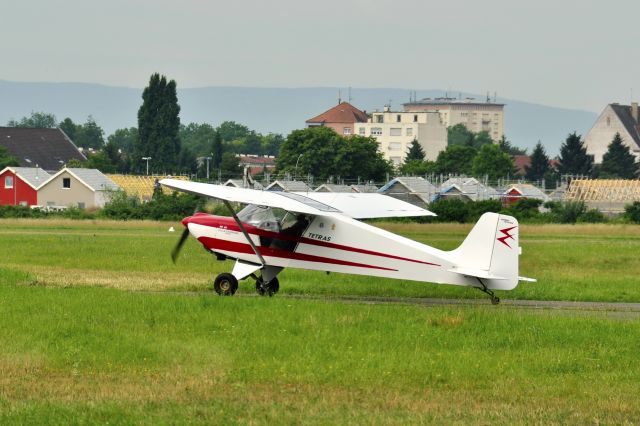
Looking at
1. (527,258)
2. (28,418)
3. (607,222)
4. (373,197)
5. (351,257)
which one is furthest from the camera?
(607,222)

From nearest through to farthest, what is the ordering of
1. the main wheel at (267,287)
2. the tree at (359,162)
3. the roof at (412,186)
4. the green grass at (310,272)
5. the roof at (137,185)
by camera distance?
1. the main wheel at (267,287)
2. the green grass at (310,272)
3. the roof at (412,186)
4. the roof at (137,185)
5. the tree at (359,162)

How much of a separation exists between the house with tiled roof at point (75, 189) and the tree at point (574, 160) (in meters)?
69.5

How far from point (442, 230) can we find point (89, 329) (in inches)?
1365

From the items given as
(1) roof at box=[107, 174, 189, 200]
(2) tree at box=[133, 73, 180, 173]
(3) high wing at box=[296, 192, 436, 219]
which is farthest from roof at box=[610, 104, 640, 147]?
(3) high wing at box=[296, 192, 436, 219]

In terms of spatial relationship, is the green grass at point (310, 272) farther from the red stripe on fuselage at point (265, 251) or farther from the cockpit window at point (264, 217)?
the cockpit window at point (264, 217)

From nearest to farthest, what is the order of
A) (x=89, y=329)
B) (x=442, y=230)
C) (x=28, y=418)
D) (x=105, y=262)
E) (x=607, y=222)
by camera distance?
1. (x=28, y=418)
2. (x=89, y=329)
3. (x=105, y=262)
4. (x=442, y=230)
5. (x=607, y=222)

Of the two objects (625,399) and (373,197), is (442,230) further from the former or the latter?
(625,399)

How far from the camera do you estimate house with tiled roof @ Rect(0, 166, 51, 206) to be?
9106cm

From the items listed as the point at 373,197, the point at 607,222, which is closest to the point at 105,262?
the point at 373,197

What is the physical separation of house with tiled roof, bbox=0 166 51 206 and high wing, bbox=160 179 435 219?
222ft

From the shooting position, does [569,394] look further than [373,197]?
No

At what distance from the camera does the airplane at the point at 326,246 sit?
70.4ft

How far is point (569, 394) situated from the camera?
1367 centimetres

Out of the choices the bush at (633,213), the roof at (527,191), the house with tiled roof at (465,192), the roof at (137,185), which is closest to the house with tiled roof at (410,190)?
the house with tiled roof at (465,192)
